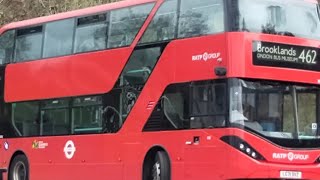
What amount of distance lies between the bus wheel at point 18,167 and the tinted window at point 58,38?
8.70 ft

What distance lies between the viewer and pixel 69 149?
15922mm

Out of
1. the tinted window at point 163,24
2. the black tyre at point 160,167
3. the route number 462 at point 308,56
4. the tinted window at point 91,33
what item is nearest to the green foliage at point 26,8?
the tinted window at point 91,33

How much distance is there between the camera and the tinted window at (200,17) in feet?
41.9

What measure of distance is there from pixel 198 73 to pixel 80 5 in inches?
525

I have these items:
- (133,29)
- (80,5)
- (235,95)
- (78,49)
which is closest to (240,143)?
(235,95)

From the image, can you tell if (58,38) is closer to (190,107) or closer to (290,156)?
(190,107)

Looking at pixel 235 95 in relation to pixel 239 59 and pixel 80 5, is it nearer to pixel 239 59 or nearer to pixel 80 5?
pixel 239 59

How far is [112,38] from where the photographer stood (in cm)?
1505

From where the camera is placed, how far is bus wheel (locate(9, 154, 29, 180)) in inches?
680

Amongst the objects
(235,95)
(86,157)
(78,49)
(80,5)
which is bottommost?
(86,157)

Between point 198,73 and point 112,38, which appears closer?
point 198,73

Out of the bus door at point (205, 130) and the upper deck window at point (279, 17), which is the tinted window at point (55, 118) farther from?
the upper deck window at point (279, 17)

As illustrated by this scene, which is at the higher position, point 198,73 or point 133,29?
point 133,29

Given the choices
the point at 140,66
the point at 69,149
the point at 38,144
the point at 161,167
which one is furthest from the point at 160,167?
the point at 38,144
